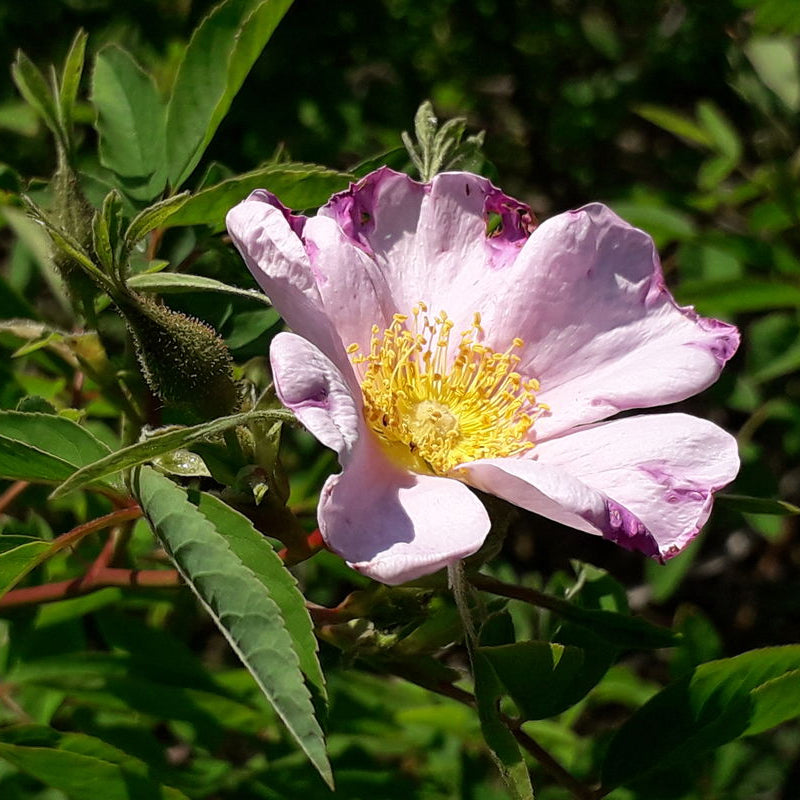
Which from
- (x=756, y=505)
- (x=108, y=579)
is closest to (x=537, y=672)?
(x=756, y=505)

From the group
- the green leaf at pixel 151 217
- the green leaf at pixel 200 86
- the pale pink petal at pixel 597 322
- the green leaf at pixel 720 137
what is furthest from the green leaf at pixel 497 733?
the green leaf at pixel 720 137

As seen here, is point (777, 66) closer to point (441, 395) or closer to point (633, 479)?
point (441, 395)

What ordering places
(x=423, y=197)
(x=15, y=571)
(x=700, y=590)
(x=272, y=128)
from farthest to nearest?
(x=700, y=590), (x=272, y=128), (x=423, y=197), (x=15, y=571)

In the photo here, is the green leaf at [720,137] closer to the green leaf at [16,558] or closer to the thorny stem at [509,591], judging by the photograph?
the thorny stem at [509,591]

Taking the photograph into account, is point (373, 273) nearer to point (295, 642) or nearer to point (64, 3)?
point (295, 642)

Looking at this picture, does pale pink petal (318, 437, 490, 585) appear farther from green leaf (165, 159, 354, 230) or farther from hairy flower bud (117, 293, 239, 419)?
green leaf (165, 159, 354, 230)

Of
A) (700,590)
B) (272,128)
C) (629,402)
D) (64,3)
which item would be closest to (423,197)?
(629,402)
